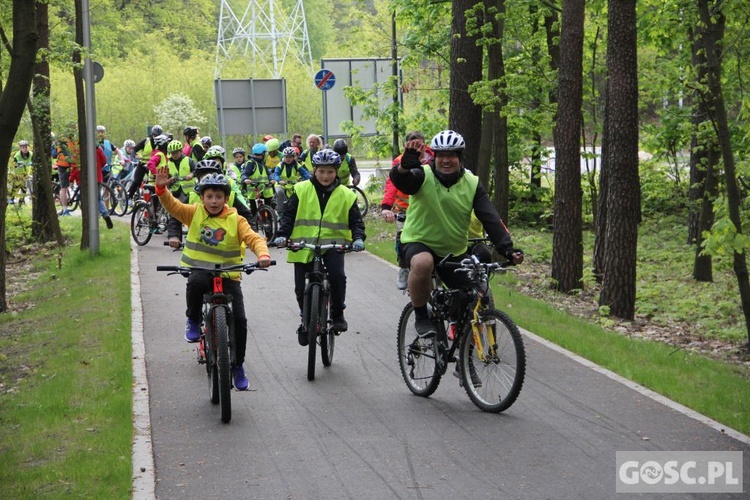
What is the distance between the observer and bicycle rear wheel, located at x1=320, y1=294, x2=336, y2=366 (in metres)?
10.3

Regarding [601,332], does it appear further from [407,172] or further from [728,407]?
[407,172]

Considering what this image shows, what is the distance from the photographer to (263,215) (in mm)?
21797

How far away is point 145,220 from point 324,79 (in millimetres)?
9295

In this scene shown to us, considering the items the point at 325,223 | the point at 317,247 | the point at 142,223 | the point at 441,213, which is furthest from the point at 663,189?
the point at 441,213

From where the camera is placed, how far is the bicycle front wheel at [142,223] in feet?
69.6

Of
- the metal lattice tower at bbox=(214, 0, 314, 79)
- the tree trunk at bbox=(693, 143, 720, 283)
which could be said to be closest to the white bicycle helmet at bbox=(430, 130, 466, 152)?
the tree trunk at bbox=(693, 143, 720, 283)

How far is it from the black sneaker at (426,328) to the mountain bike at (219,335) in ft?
4.31

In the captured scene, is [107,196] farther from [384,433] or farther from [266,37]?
[266,37]

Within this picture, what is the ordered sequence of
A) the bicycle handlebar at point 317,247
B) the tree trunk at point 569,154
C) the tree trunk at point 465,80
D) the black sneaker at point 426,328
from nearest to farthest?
the black sneaker at point 426,328 → the bicycle handlebar at point 317,247 → the tree trunk at point 569,154 → the tree trunk at point 465,80

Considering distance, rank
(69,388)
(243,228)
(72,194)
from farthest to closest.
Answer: (72,194)
(69,388)
(243,228)

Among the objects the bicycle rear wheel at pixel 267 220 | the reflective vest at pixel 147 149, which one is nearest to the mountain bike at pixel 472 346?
the bicycle rear wheel at pixel 267 220

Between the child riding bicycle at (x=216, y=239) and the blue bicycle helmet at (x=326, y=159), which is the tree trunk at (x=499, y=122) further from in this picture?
the child riding bicycle at (x=216, y=239)

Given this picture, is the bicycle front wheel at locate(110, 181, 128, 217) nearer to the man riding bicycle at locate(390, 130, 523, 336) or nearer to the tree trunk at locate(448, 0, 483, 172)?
the tree trunk at locate(448, 0, 483, 172)

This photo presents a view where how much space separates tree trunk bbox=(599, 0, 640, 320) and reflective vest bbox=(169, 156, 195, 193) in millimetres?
7614
